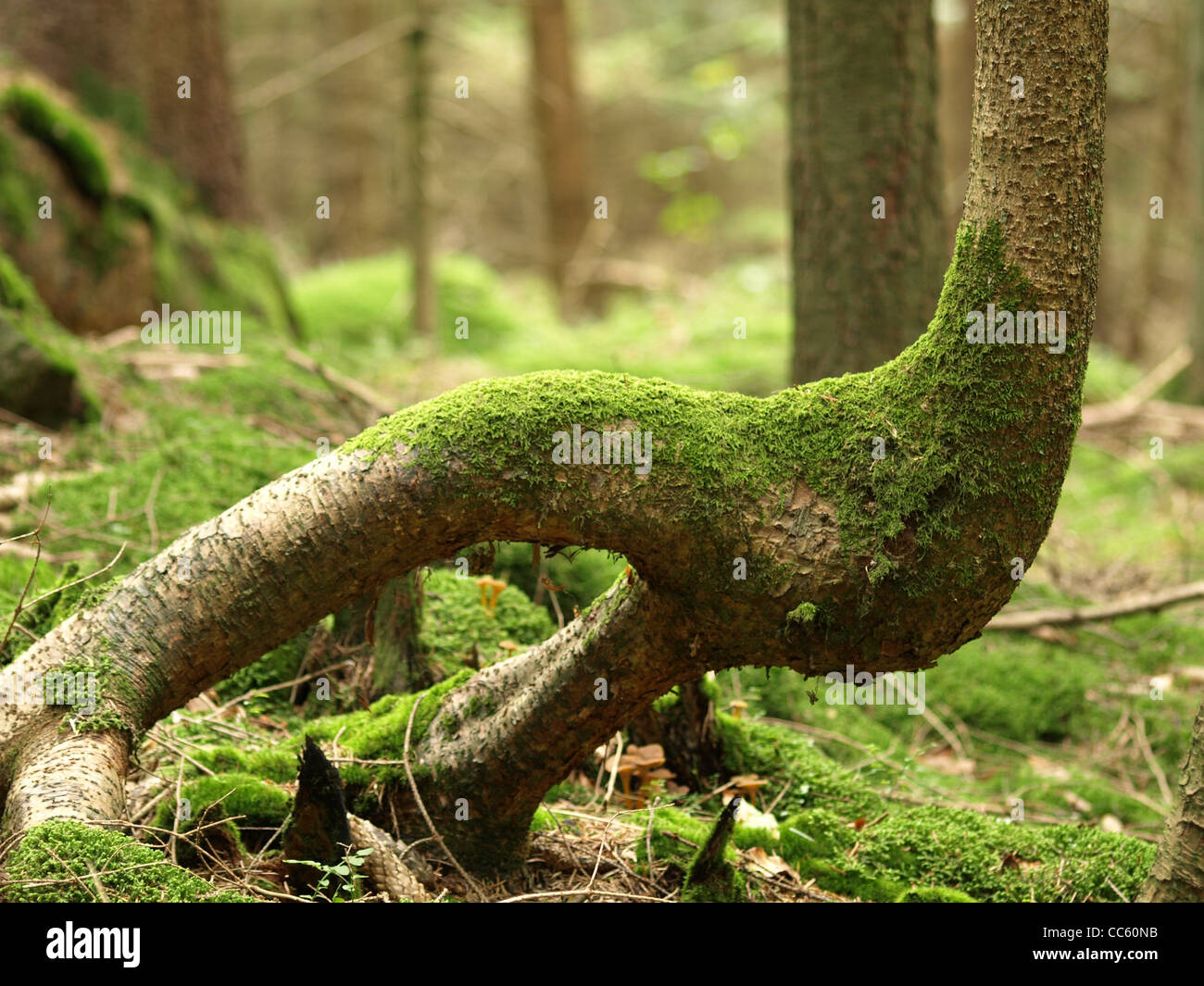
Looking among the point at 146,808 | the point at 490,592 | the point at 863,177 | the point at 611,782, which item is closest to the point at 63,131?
the point at 490,592

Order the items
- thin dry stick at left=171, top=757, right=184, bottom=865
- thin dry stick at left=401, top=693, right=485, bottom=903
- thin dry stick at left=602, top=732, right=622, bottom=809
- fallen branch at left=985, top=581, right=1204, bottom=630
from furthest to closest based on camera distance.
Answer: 1. fallen branch at left=985, top=581, right=1204, bottom=630
2. thin dry stick at left=602, top=732, right=622, bottom=809
3. thin dry stick at left=401, top=693, right=485, bottom=903
4. thin dry stick at left=171, top=757, right=184, bottom=865

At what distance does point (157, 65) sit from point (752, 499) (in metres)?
6.86

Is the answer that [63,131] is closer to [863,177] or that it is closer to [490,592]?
[490,592]

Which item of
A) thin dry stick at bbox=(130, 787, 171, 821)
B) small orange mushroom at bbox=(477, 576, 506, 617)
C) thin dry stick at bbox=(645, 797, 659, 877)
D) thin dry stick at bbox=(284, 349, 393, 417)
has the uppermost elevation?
thin dry stick at bbox=(284, 349, 393, 417)

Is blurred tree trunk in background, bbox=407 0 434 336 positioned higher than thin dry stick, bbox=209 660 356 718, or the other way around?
blurred tree trunk in background, bbox=407 0 434 336

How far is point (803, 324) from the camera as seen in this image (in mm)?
5777

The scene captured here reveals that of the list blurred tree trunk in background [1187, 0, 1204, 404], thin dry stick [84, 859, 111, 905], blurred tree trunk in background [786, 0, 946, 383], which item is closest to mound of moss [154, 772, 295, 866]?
thin dry stick [84, 859, 111, 905]

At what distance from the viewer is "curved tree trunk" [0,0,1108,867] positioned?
2.73m

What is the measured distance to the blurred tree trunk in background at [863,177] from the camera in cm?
529

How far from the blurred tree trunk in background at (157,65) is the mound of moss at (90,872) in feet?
21.5

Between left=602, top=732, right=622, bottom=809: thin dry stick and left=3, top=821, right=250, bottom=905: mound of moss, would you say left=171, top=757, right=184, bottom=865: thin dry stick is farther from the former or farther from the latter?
left=602, top=732, right=622, bottom=809: thin dry stick

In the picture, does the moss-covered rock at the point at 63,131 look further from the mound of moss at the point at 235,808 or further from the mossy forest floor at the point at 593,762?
the mound of moss at the point at 235,808

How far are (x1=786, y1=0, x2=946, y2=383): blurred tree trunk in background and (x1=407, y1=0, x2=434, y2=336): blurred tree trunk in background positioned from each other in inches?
170

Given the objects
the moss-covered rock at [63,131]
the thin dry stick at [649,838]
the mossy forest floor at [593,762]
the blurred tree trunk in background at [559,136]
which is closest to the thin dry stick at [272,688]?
the mossy forest floor at [593,762]
